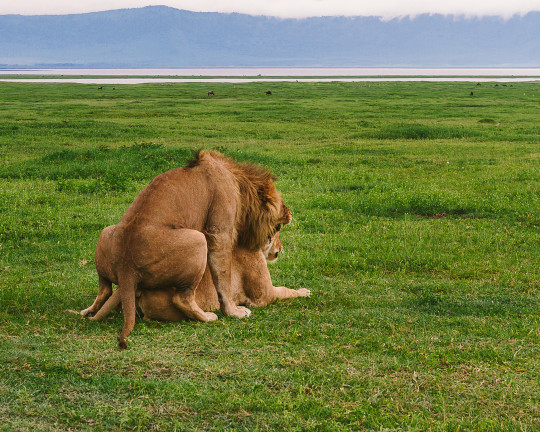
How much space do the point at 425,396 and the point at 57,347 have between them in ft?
10.8

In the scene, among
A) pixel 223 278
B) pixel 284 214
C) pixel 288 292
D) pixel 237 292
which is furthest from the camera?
pixel 288 292

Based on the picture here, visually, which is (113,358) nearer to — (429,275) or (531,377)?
Result: (531,377)

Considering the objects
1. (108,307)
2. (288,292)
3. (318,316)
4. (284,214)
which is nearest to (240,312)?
(318,316)

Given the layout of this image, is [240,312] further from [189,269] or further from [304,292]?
[304,292]

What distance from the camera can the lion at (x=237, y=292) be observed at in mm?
6559

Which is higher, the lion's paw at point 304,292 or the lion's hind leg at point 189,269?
the lion's hind leg at point 189,269

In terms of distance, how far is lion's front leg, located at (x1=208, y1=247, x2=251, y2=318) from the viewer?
22.3ft

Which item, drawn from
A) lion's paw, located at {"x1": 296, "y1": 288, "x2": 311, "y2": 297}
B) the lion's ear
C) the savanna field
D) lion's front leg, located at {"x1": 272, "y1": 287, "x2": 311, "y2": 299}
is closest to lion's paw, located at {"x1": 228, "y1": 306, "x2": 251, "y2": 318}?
the savanna field

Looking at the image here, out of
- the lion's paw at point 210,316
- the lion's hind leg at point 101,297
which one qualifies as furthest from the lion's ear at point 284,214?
the lion's hind leg at point 101,297

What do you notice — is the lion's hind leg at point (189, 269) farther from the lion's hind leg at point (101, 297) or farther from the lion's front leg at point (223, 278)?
the lion's hind leg at point (101, 297)

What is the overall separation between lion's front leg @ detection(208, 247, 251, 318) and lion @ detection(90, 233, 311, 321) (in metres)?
0.14

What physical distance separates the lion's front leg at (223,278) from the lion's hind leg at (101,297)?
1.10 meters

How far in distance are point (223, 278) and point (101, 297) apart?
4.32 feet

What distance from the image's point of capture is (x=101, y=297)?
6.71 metres
